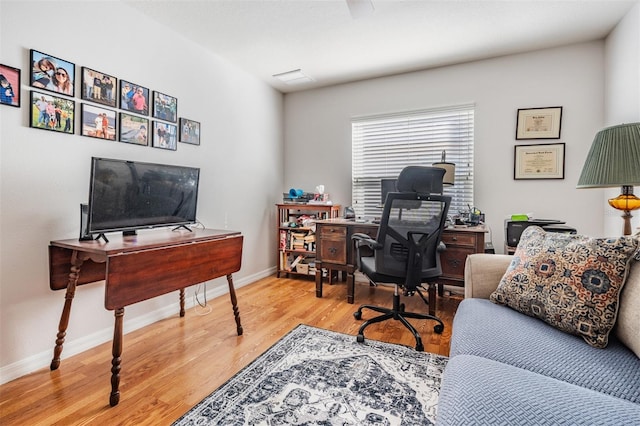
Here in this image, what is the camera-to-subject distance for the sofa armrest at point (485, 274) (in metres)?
1.67

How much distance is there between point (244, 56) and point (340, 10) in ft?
4.00

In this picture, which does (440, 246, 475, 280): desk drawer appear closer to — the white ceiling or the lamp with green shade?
the lamp with green shade

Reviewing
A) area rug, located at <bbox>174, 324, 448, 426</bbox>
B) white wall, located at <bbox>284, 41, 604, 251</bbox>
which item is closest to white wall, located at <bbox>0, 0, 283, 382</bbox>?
area rug, located at <bbox>174, 324, 448, 426</bbox>

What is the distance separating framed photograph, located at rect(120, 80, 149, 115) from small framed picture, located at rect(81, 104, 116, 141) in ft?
0.43

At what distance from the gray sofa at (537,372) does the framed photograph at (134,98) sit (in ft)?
8.63

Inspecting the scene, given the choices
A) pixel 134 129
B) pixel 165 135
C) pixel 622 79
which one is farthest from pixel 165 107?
pixel 622 79

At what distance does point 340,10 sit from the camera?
93.6 inches

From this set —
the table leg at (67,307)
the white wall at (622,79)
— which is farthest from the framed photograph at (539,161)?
the table leg at (67,307)

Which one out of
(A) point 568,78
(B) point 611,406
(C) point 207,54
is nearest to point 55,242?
(C) point 207,54

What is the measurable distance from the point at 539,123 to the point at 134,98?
3.58m

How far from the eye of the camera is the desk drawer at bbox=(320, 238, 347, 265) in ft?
10.2

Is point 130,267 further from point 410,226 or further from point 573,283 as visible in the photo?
point 573,283

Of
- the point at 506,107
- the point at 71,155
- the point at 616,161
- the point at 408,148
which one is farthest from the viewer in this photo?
the point at 408,148

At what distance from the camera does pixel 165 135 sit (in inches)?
104
